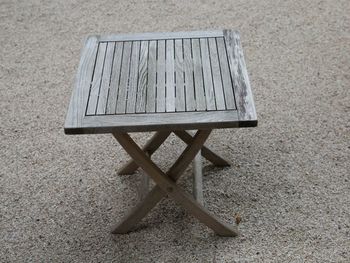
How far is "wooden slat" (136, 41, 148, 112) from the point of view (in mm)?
1775

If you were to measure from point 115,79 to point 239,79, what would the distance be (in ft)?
1.64

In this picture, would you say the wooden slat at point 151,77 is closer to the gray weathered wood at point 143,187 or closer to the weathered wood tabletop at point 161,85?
the weathered wood tabletop at point 161,85

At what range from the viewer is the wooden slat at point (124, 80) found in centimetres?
178

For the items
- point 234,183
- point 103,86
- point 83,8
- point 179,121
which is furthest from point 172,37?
point 83,8

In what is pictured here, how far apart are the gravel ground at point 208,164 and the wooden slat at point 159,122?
610mm

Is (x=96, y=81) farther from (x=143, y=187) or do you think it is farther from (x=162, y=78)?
(x=143, y=187)

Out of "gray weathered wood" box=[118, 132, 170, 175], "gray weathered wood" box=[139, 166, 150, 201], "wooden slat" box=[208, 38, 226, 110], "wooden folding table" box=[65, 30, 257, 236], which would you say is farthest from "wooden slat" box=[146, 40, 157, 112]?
"gray weathered wood" box=[139, 166, 150, 201]

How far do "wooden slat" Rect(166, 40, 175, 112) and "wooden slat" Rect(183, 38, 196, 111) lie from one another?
0.18 feet

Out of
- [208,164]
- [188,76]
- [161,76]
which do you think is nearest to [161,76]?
[161,76]

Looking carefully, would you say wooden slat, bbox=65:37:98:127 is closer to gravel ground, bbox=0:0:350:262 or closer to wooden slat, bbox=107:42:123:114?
wooden slat, bbox=107:42:123:114

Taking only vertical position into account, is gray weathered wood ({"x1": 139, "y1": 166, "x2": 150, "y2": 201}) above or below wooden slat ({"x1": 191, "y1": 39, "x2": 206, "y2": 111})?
below

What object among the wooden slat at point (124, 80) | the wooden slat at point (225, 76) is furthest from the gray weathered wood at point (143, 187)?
the wooden slat at point (225, 76)

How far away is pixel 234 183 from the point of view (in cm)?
232

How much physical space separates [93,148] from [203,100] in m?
0.98
